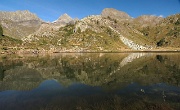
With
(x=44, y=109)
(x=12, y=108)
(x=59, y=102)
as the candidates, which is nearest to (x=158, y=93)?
(x=59, y=102)

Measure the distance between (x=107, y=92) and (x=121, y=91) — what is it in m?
3.22

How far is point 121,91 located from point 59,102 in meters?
14.7

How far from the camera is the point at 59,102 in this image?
114 ft

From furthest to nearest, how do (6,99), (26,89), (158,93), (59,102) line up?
(26,89) → (158,93) → (6,99) → (59,102)

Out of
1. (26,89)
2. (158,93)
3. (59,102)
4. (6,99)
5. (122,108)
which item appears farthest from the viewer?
(26,89)

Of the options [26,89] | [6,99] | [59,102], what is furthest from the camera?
[26,89]

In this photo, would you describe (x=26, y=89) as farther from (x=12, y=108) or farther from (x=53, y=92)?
(x=12, y=108)

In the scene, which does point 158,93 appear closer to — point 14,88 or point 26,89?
point 26,89

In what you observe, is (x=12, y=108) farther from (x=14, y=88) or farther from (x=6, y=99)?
(x=14, y=88)

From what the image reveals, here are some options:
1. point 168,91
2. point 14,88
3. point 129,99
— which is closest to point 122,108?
point 129,99

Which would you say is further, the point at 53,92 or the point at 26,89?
the point at 26,89

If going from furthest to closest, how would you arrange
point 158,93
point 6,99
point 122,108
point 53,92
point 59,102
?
point 53,92
point 158,93
point 6,99
point 59,102
point 122,108

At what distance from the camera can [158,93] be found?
1590 inches

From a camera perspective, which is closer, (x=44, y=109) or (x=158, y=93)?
(x=44, y=109)
